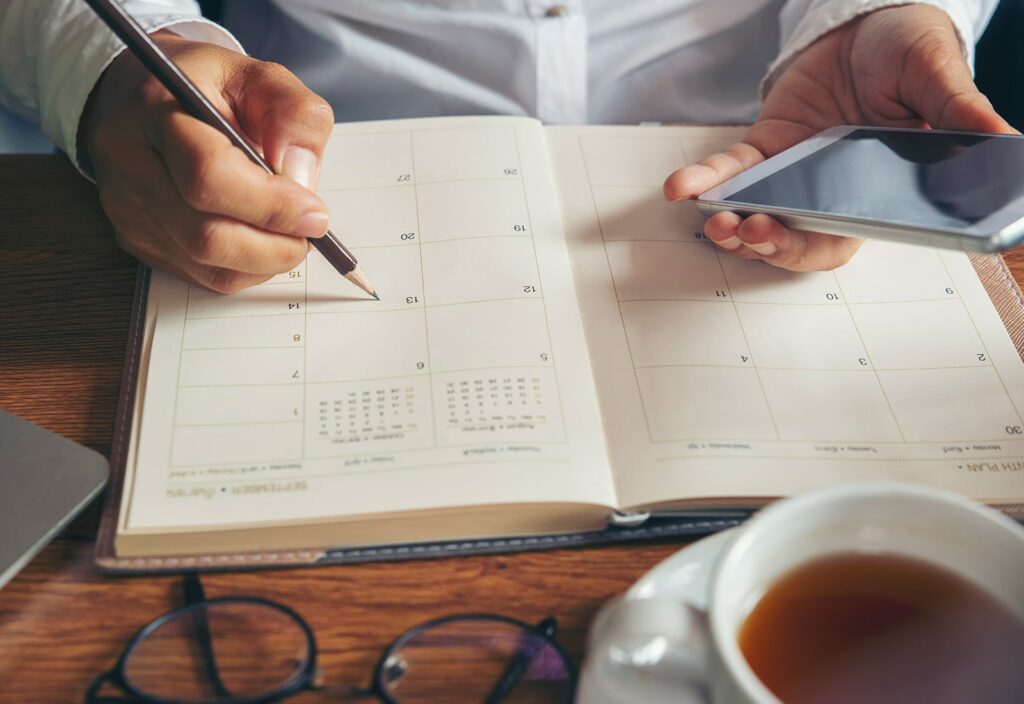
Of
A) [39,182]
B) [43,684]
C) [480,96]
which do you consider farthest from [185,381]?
[480,96]

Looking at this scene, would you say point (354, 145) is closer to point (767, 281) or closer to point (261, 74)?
point (261, 74)

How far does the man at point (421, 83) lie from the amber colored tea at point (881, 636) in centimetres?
27

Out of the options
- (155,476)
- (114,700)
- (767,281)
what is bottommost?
(114,700)

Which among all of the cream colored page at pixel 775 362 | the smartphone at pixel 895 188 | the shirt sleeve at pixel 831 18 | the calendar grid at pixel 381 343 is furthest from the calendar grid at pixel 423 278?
the shirt sleeve at pixel 831 18

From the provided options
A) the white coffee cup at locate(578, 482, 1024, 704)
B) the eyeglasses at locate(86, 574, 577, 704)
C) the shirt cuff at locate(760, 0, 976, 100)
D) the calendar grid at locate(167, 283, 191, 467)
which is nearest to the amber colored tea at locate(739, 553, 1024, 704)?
the white coffee cup at locate(578, 482, 1024, 704)

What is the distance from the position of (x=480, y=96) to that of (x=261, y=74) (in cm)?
32

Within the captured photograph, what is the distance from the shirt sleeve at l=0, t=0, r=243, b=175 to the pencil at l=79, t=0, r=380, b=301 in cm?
10

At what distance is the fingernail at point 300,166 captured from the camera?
0.60m

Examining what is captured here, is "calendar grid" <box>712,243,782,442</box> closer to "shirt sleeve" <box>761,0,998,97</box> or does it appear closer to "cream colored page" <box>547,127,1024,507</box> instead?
"cream colored page" <box>547,127,1024,507</box>

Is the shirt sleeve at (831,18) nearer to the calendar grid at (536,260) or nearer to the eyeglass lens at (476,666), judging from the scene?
the calendar grid at (536,260)

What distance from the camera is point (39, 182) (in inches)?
28.5

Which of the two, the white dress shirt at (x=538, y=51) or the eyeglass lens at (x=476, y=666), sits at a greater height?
the white dress shirt at (x=538, y=51)

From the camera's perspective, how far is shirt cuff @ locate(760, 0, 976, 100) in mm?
778

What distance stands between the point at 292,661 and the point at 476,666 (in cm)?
9
